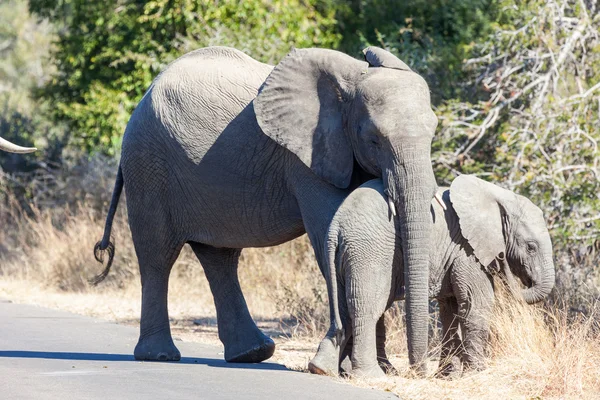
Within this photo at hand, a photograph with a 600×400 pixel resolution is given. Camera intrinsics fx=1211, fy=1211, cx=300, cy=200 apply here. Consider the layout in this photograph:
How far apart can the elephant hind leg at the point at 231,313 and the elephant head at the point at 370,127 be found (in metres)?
1.64

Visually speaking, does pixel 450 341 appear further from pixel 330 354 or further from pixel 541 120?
pixel 541 120

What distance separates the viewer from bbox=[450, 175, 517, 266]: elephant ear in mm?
8336

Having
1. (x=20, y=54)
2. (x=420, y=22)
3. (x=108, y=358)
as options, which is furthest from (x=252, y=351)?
(x=20, y=54)

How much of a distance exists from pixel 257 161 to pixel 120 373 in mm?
1934

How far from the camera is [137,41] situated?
813 inches

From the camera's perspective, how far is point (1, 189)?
21.3 metres

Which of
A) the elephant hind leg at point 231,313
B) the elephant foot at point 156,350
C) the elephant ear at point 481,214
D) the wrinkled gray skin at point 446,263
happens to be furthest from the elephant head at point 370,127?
the elephant foot at point 156,350

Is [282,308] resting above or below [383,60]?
below

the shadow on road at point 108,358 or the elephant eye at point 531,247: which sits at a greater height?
the elephant eye at point 531,247

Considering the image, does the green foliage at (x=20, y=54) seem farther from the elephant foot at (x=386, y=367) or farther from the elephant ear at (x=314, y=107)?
the elephant foot at (x=386, y=367)

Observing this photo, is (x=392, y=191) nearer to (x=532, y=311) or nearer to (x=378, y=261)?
(x=378, y=261)

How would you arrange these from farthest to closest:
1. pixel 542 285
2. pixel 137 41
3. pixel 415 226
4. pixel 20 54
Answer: pixel 20 54
pixel 137 41
pixel 542 285
pixel 415 226

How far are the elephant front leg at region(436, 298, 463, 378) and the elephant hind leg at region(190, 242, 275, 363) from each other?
166cm

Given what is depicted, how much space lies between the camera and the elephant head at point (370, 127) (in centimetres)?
812
